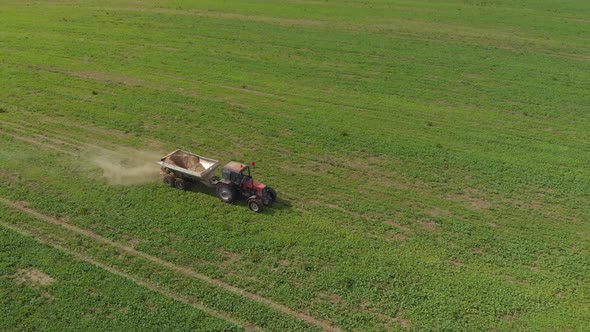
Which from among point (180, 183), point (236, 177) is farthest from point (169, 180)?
point (236, 177)

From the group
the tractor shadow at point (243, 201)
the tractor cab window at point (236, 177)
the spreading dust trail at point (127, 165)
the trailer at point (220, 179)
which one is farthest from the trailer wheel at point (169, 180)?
the tractor cab window at point (236, 177)

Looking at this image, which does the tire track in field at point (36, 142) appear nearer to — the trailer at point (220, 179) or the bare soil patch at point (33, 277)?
the trailer at point (220, 179)

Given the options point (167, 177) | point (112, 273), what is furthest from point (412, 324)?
point (167, 177)

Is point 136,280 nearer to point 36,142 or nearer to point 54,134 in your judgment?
point 36,142

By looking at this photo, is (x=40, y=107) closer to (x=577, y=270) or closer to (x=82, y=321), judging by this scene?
(x=82, y=321)

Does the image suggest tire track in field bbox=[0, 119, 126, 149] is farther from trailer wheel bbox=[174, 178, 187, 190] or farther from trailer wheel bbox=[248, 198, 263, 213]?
trailer wheel bbox=[248, 198, 263, 213]

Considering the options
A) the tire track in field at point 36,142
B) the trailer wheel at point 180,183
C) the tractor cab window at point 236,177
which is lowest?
the trailer wheel at point 180,183

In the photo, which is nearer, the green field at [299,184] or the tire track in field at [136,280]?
the tire track in field at [136,280]
